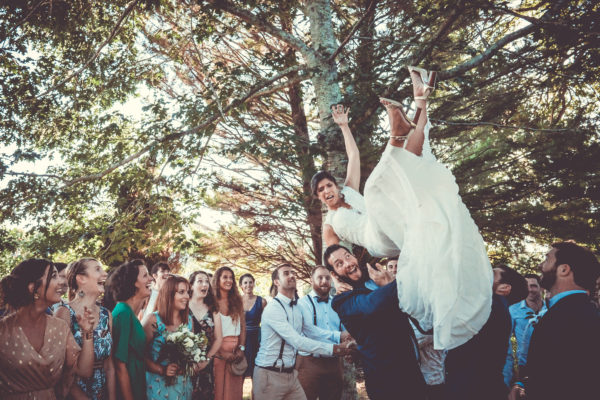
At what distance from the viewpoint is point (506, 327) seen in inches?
101

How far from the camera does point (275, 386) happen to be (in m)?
4.75

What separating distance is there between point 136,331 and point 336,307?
2200 millimetres

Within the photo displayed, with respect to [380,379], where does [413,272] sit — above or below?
above

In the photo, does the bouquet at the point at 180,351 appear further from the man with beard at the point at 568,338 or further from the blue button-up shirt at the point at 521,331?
the blue button-up shirt at the point at 521,331

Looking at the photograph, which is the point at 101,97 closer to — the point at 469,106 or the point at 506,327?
the point at 469,106

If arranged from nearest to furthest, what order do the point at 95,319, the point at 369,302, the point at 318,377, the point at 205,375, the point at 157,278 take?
the point at 369,302 < the point at 95,319 < the point at 205,375 < the point at 318,377 < the point at 157,278

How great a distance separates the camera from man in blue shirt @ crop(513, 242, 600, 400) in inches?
108

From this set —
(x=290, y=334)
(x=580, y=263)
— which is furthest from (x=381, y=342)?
(x=290, y=334)

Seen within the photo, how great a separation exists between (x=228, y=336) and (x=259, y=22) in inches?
193

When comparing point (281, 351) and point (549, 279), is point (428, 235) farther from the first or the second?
point (281, 351)

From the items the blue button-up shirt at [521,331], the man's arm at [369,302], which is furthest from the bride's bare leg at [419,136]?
the blue button-up shirt at [521,331]

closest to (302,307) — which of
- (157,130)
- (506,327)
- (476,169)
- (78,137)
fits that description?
(506,327)

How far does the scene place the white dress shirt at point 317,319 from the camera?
5.29 metres

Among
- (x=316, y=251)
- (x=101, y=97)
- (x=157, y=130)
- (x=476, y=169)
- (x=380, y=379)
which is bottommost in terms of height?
(x=380, y=379)
